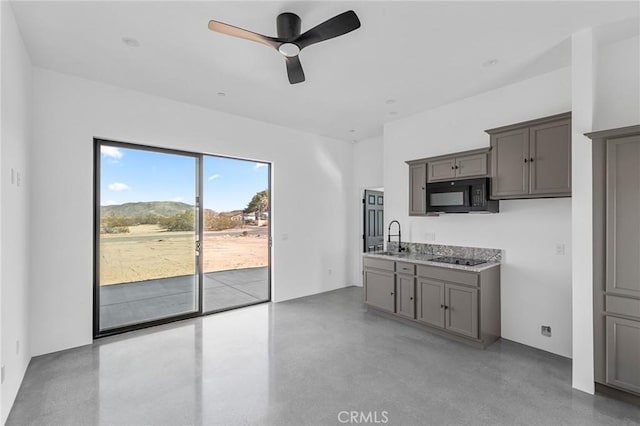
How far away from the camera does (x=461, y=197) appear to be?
3783mm

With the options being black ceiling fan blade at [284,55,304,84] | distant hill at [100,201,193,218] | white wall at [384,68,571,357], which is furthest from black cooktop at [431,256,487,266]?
distant hill at [100,201,193,218]

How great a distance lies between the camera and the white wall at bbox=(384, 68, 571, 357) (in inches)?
128

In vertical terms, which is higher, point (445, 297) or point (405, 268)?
point (405, 268)

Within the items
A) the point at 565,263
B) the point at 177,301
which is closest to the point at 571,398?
the point at 565,263

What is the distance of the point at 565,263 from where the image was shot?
3.22m

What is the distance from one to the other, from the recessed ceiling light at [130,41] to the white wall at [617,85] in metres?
4.17

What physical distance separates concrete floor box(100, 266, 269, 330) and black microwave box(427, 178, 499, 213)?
9.62 feet

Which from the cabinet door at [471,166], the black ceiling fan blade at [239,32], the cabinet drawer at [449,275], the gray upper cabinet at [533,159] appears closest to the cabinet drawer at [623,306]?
the gray upper cabinet at [533,159]

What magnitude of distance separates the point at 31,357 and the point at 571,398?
197 inches

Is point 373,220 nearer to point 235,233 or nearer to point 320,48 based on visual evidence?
point 235,233

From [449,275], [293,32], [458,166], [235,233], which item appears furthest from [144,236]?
[458,166]

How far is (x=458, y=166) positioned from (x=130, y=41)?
372 cm

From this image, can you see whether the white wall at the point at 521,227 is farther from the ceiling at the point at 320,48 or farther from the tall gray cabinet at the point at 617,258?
the tall gray cabinet at the point at 617,258

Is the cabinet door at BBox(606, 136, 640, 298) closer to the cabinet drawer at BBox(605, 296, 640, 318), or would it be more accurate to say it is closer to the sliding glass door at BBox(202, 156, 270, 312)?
the cabinet drawer at BBox(605, 296, 640, 318)
